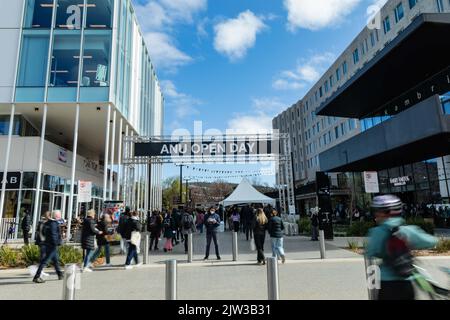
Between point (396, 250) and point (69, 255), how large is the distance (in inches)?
411

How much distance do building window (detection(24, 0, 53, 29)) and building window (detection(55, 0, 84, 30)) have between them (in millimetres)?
530

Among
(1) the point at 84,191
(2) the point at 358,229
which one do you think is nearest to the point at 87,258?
(1) the point at 84,191

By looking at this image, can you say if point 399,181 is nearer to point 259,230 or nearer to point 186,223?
point 259,230

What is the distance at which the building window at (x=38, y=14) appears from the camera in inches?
811

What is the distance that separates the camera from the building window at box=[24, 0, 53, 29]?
20609 millimetres

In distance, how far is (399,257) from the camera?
3033 millimetres

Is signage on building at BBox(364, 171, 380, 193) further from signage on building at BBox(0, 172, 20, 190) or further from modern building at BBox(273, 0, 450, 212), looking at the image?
signage on building at BBox(0, 172, 20, 190)

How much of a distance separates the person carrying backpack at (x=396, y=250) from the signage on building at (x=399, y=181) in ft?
72.0

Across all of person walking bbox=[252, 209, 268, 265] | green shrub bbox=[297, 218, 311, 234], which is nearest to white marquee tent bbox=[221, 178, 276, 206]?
green shrub bbox=[297, 218, 311, 234]

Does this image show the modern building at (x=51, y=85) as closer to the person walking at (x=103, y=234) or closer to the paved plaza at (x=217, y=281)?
the person walking at (x=103, y=234)

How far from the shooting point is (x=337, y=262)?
10.1 meters

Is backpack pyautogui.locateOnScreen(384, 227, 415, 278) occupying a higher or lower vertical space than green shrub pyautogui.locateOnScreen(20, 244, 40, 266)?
higher
